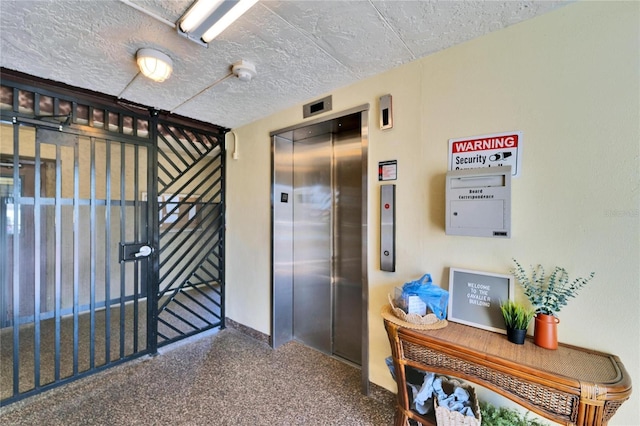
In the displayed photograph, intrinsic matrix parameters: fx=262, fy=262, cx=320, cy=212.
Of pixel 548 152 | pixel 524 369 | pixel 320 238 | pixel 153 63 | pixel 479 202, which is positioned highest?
pixel 153 63

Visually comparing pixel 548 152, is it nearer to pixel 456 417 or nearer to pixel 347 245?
pixel 456 417

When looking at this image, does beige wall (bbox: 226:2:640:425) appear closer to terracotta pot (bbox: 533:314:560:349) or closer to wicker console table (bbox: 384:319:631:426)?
terracotta pot (bbox: 533:314:560:349)

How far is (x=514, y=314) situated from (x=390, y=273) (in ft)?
2.47

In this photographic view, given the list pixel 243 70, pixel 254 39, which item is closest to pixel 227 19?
pixel 254 39

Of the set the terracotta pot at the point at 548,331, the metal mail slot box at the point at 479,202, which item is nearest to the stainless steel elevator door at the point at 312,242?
the metal mail slot box at the point at 479,202

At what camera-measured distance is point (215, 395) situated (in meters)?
2.02

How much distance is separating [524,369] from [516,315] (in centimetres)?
28

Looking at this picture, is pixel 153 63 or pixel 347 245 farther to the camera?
pixel 347 245

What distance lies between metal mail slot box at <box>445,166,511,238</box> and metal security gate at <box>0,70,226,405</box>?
99.8 inches

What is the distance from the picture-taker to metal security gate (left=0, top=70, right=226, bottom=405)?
199 cm

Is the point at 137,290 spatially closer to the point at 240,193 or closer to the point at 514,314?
the point at 240,193

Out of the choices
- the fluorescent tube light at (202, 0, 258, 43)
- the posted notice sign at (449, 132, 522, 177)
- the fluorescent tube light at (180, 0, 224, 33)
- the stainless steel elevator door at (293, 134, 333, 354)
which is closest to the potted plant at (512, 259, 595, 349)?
the posted notice sign at (449, 132, 522, 177)

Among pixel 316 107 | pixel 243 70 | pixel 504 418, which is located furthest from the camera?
pixel 316 107

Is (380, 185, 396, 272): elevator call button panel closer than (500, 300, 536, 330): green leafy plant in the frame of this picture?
No
